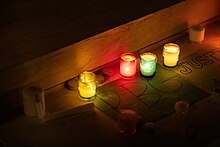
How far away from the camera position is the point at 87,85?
179 centimetres

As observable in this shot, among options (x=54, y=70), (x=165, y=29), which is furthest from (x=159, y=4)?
(x=54, y=70)

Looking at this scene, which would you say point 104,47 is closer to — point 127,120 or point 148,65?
point 148,65

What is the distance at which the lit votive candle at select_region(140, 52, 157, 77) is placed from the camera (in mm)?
1938

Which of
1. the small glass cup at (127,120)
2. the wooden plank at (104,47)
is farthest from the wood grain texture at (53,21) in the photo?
the small glass cup at (127,120)

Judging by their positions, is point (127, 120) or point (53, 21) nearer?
point (127, 120)

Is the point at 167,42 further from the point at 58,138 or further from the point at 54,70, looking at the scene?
the point at 58,138

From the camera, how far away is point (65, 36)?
1.83 metres

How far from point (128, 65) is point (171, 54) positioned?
0.23 metres

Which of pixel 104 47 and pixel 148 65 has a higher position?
pixel 104 47

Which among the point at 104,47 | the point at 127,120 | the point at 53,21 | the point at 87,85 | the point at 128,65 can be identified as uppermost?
the point at 53,21

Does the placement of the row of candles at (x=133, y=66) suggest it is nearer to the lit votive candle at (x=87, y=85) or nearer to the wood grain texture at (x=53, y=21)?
the lit votive candle at (x=87, y=85)

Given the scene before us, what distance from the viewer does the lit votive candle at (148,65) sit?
1938 millimetres

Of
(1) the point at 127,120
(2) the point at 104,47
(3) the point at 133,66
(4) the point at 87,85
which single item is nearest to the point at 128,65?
(3) the point at 133,66

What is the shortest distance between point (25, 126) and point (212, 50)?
108 centimetres
